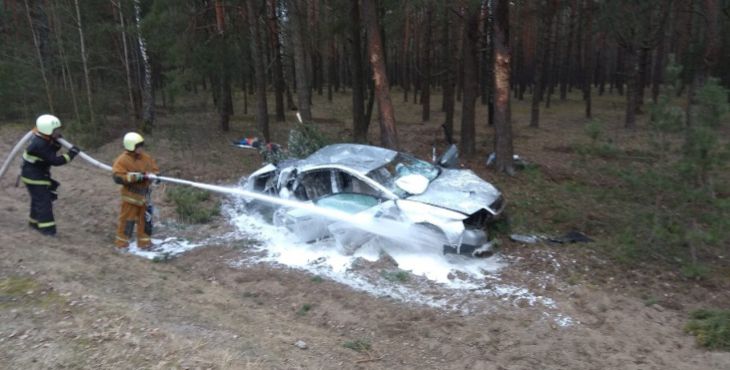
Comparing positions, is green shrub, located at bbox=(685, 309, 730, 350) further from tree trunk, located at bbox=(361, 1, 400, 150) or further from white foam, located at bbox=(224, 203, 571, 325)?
tree trunk, located at bbox=(361, 1, 400, 150)

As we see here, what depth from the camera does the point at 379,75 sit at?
12156mm

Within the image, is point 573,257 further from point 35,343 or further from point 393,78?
point 393,78

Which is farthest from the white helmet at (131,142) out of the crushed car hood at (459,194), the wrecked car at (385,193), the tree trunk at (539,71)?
the tree trunk at (539,71)

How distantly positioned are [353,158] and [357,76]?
8.30 metres

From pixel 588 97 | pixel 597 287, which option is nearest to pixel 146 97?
pixel 597 287

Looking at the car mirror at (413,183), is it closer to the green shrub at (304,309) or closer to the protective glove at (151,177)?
the green shrub at (304,309)

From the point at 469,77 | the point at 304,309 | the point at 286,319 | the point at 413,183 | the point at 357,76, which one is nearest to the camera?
the point at 286,319

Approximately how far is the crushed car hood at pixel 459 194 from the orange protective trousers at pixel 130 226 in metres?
4.13

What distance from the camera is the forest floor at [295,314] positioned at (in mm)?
4074

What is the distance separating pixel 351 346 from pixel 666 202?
506 cm

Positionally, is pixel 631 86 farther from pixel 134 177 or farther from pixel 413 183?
pixel 134 177

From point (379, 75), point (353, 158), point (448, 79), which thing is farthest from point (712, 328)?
point (448, 79)

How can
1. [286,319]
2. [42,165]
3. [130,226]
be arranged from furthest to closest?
[130,226] < [42,165] < [286,319]

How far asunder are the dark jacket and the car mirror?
481 centimetres
